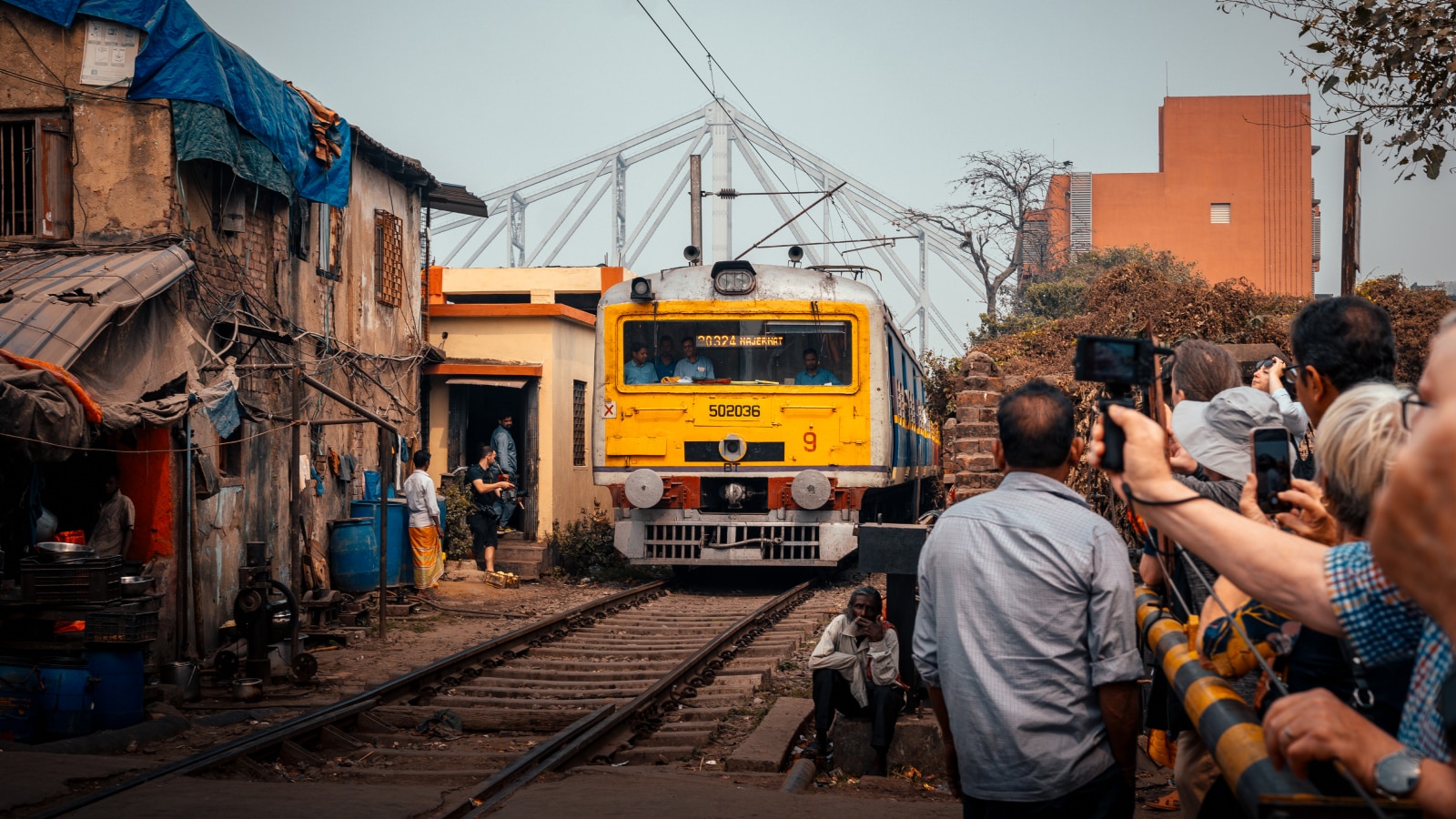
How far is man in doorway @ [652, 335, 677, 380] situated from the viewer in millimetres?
13102

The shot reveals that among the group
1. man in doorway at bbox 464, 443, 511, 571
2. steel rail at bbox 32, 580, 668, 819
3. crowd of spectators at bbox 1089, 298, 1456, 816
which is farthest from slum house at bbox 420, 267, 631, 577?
crowd of spectators at bbox 1089, 298, 1456, 816

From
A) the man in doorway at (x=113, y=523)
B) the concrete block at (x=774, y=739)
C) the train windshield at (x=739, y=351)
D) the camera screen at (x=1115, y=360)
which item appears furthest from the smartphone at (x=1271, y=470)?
the train windshield at (x=739, y=351)

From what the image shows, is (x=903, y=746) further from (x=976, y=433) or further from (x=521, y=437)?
(x=521, y=437)

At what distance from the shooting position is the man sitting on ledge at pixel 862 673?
231 inches

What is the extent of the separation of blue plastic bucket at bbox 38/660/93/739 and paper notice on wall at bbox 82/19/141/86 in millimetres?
5646

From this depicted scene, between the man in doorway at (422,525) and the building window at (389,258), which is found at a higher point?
the building window at (389,258)

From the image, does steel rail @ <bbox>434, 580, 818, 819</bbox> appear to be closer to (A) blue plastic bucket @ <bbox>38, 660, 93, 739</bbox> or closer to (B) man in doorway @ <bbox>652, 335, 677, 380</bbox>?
(A) blue plastic bucket @ <bbox>38, 660, 93, 739</bbox>

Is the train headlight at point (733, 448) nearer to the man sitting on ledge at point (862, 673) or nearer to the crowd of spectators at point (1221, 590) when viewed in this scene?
Result: the man sitting on ledge at point (862, 673)

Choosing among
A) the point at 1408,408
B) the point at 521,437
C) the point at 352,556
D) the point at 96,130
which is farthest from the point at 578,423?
the point at 1408,408

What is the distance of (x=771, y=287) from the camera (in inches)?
514

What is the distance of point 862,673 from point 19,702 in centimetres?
465

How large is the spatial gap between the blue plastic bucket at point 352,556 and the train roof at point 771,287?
3470 mm

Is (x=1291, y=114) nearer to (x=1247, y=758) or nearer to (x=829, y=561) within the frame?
(x=829, y=561)

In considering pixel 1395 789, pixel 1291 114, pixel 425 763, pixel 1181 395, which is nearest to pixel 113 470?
pixel 425 763
